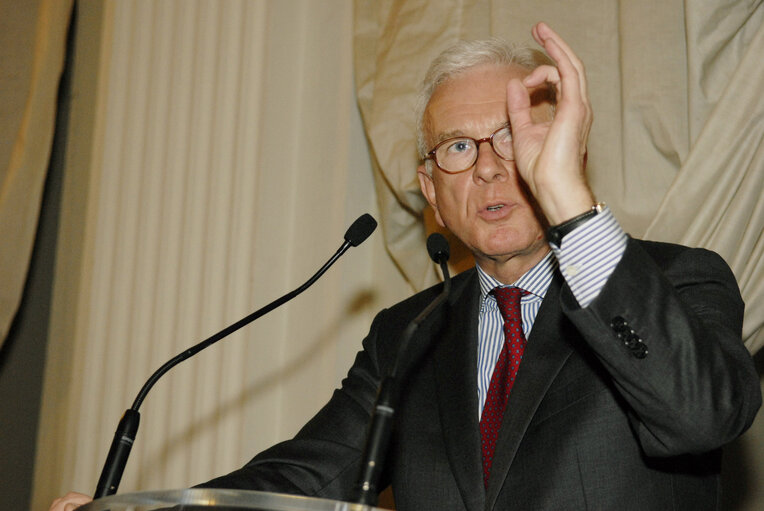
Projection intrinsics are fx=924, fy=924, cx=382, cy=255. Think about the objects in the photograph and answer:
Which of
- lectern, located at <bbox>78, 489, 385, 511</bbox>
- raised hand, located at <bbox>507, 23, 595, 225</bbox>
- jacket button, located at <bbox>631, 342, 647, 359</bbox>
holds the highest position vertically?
raised hand, located at <bbox>507, 23, 595, 225</bbox>

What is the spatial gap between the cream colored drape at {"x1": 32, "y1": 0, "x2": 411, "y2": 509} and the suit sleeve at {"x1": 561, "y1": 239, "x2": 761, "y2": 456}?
1616 millimetres

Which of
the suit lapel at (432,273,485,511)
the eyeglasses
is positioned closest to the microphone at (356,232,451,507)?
the suit lapel at (432,273,485,511)

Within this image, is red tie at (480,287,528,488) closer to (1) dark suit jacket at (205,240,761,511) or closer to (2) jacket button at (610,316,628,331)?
(1) dark suit jacket at (205,240,761,511)

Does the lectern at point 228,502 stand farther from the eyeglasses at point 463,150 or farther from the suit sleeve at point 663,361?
the eyeglasses at point 463,150

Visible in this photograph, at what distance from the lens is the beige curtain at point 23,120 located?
3.55 meters

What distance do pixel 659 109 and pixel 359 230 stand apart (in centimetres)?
97

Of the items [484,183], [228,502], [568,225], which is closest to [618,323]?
Result: [568,225]

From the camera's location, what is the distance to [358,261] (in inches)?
127

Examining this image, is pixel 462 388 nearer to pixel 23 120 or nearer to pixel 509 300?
pixel 509 300

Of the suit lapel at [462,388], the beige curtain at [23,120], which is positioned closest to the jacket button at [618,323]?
the suit lapel at [462,388]

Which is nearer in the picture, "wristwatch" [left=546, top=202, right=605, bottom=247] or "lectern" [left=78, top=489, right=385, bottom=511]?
"lectern" [left=78, top=489, right=385, bottom=511]

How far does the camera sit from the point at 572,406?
1887 millimetres

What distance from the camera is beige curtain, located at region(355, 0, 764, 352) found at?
227 centimetres

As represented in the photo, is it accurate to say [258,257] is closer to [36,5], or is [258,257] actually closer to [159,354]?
[159,354]
